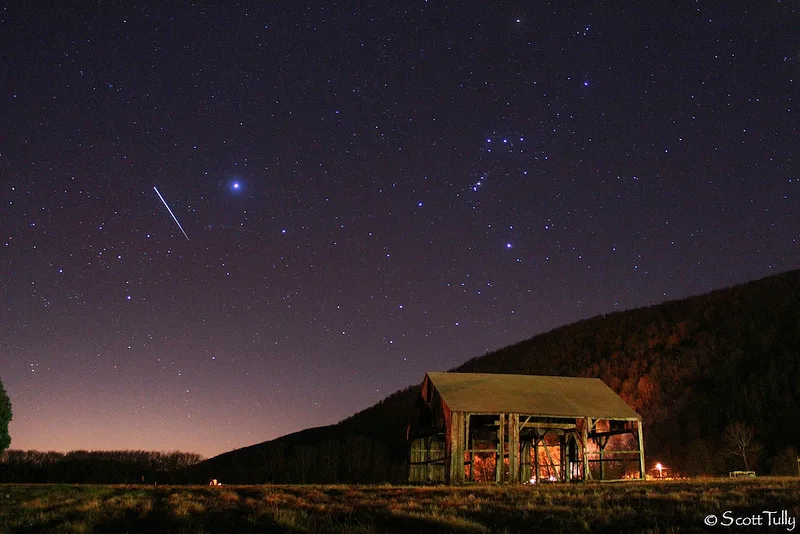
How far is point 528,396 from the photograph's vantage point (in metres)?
32.8

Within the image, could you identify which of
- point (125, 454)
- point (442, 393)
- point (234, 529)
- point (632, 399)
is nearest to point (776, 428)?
point (632, 399)

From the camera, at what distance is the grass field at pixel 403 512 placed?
1288 centimetres

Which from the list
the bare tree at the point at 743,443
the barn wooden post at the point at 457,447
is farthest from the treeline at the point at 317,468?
the barn wooden post at the point at 457,447

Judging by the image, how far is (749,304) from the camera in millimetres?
76375

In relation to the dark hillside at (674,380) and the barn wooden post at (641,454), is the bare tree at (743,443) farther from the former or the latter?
the barn wooden post at (641,454)

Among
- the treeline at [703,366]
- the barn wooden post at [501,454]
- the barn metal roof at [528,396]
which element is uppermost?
the treeline at [703,366]

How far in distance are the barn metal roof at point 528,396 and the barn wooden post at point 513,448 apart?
51cm

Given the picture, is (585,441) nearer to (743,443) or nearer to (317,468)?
(743,443)

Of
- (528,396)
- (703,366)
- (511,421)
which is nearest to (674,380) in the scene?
(703,366)

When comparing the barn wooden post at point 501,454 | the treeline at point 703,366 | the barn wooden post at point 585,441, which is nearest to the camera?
the barn wooden post at point 501,454

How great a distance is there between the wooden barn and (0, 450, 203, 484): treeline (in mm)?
23822

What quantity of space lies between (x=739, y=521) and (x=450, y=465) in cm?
1841

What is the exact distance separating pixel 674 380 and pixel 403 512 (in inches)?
2291

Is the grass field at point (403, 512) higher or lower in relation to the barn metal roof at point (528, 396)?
lower
